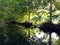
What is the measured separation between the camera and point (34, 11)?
27.4 meters

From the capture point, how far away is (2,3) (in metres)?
25.6

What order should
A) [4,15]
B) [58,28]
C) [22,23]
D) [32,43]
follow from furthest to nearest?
[22,23] → [4,15] → [58,28] → [32,43]

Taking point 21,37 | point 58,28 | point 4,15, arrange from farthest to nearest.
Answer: point 4,15, point 58,28, point 21,37

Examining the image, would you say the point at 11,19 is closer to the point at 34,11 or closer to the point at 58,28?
the point at 34,11

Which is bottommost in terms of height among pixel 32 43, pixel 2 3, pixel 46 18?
pixel 32 43

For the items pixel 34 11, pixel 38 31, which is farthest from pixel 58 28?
pixel 34 11

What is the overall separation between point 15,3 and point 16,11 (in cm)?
109

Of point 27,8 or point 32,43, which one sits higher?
point 27,8

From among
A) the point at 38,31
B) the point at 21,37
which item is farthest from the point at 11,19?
the point at 21,37

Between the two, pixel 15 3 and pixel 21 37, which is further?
pixel 15 3

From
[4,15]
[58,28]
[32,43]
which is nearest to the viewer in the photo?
[32,43]

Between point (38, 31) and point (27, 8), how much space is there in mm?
3388

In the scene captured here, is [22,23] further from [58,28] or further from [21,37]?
[21,37]

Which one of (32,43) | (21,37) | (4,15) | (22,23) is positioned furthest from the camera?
(22,23)
